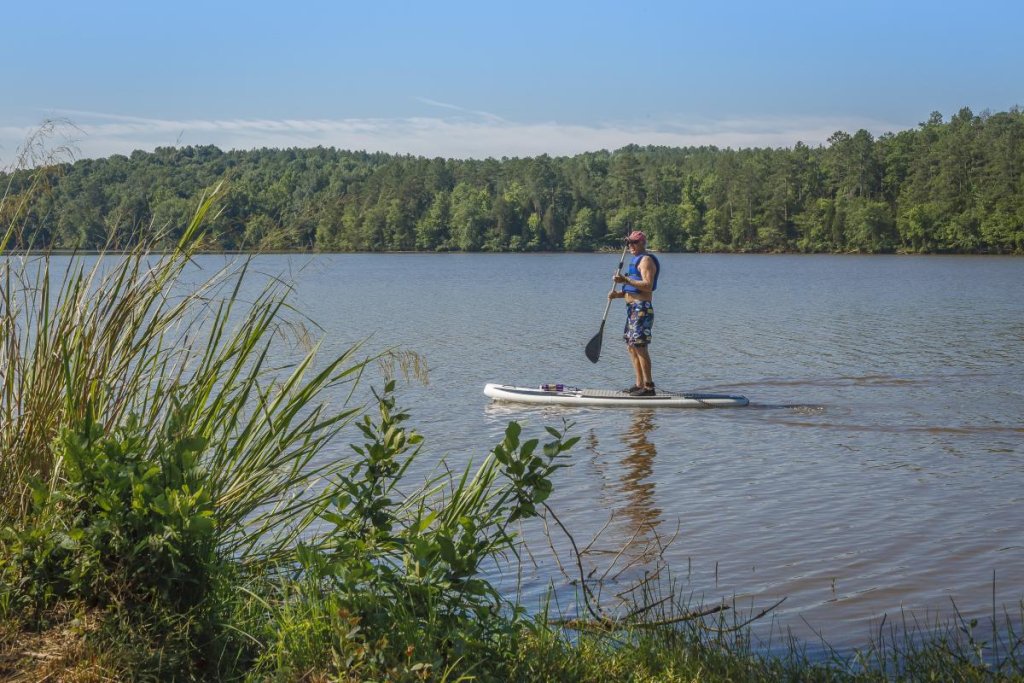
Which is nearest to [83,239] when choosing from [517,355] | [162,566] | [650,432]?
[162,566]

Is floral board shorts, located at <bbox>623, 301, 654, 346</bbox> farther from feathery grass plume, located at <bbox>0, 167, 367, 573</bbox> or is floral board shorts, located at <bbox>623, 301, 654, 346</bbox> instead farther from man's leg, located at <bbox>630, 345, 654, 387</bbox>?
feathery grass plume, located at <bbox>0, 167, 367, 573</bbox>

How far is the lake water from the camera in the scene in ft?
22.8

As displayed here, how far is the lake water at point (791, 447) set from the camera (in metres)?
6.95

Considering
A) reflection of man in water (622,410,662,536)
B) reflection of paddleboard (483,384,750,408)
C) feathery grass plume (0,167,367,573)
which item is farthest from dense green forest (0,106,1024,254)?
feathery grass plume (0,167,367,573)

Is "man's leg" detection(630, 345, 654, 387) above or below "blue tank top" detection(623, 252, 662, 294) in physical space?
below

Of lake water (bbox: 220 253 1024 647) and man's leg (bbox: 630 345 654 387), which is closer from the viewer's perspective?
lake water (bbox: 220 253 1024 647)

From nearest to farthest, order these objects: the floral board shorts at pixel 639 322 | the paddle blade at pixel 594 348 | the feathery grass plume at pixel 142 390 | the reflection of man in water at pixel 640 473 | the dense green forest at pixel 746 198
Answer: the feathery grass plume at pixel 142 390, the reflection of man in water at pixel 640 473, the floral board shorts at pixel 639 322, the paddle blade at pixel 594 348, the dense green forest at pixel 746 198

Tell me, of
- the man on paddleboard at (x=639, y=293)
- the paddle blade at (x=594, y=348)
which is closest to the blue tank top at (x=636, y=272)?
the man on paddleboard at (x=639, y=293)

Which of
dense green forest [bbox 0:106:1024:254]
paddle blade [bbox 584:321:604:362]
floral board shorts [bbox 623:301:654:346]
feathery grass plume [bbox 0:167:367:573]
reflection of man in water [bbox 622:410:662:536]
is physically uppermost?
dense green forest [bbox 0:106:1024:254]

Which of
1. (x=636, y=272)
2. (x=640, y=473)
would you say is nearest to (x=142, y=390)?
(x=640, y=473)

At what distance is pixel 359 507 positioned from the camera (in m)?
4.12

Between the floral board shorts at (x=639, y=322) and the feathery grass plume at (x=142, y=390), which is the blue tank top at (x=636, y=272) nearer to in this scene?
the floral board shorts at (x=639, y=322)

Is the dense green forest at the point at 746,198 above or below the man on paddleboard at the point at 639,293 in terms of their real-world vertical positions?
above

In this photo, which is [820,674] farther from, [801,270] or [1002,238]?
[1002,238]
